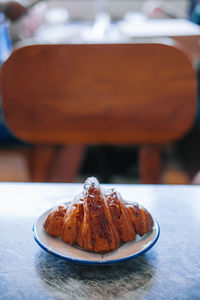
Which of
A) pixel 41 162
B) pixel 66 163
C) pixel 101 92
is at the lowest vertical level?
pixel 66 163

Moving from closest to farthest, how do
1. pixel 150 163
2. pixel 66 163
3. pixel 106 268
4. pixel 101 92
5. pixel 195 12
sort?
pixel 106 268
pixel 101 92
pixel 150 163
pixel 66 163
pixel 195 12

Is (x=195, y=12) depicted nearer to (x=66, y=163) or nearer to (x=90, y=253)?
(x=66, y=163)

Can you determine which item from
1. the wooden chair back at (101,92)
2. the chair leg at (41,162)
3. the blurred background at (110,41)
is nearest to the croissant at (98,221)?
the blurred background at (110,41)

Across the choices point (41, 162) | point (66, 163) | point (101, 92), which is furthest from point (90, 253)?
point (66, 163)

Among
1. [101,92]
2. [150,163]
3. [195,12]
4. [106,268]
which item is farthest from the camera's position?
[195,12]

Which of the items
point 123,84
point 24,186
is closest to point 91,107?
point 123,84

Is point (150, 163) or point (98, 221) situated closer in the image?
point (98, 221)

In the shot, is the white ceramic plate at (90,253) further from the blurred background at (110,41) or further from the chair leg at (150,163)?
the chair leg at (150,163)
